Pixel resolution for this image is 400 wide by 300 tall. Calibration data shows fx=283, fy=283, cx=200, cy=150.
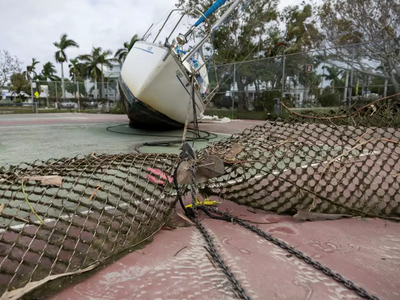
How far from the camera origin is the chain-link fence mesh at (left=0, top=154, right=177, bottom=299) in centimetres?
158

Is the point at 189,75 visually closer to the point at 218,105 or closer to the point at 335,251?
the point at 335,251

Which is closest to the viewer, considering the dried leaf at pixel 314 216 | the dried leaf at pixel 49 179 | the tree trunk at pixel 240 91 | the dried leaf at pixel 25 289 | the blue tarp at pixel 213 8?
the dried leaf at pixel 25 289

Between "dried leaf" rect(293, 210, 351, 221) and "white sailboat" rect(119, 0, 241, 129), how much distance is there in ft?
14.6

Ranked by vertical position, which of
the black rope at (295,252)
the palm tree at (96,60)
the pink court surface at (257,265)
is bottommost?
the pink court surface at (257,265)

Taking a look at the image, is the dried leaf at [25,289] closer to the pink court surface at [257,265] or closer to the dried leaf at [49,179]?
the pink court surface at [257,265]

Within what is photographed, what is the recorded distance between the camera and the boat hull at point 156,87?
22.5 ft

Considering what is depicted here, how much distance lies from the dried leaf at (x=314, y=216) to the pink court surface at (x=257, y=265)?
0.05 meters

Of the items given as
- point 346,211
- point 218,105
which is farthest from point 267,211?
point 218,105

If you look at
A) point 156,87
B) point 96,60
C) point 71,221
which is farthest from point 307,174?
point 96,60

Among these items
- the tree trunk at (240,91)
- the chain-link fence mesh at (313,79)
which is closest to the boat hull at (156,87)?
the chain-link fence mesh at (313,79)

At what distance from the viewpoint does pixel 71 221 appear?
1719 millimetres

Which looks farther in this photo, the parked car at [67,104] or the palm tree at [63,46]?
the palm tree at [63,46]

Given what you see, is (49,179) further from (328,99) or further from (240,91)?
(240,91)

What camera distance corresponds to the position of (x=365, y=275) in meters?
1.65
